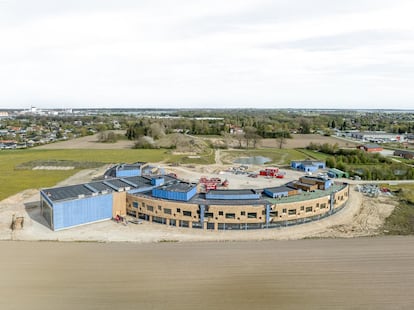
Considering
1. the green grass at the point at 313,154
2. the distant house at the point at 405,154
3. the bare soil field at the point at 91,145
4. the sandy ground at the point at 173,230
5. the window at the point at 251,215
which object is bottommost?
the sandy ground at the point at 173,230

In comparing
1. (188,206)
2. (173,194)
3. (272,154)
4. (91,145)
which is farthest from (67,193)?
(91,145)

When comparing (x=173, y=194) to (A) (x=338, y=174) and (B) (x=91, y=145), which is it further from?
(B) (x=91, y=145)

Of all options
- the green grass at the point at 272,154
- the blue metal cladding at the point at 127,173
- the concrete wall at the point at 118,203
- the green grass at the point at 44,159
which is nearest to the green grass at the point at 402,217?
the green grass at the point at 272,154

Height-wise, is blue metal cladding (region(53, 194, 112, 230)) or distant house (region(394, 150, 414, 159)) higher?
distant house (region(394, 150, 414, 159))

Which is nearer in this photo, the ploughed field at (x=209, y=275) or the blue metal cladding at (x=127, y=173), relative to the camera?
the ploughed field at (x=209, y=275)

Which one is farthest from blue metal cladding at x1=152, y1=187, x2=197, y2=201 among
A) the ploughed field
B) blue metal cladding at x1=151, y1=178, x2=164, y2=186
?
the ploughed field

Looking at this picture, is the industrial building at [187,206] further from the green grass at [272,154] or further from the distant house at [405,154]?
→ the distant house at [405,154]

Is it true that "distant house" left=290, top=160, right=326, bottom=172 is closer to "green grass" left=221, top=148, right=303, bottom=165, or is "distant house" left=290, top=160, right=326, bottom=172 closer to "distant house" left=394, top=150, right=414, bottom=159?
"green grass" left=221, top=148, right=303, bottom=165
